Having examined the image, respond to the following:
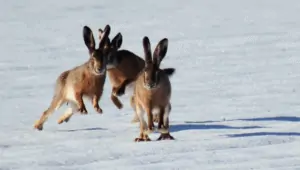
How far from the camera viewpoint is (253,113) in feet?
42.0

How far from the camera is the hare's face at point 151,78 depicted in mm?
10766

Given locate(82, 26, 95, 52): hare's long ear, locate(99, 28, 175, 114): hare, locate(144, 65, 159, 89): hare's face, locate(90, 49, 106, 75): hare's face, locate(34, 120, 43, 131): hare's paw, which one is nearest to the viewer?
locate(144, 65, 159, 89): hare's face

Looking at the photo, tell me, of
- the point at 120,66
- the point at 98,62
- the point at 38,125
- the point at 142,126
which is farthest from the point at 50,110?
the point at 142,126

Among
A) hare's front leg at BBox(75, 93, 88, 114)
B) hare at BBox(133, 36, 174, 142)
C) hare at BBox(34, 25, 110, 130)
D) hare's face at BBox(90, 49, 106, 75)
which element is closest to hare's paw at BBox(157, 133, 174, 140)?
hare at BBox(133, 36, 174, 142)

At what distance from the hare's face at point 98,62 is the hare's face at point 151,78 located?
1.27 m

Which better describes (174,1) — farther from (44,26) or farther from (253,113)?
(253,113)

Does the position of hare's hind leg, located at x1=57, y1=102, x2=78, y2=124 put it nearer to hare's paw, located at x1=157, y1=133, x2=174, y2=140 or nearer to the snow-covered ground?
the snow-covered ground

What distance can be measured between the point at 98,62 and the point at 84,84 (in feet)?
1.49

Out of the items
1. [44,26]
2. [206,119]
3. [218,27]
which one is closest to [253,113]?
[206,119]

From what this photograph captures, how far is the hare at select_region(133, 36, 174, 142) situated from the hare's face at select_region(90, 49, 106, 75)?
91cm

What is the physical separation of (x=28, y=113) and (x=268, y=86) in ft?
11.5

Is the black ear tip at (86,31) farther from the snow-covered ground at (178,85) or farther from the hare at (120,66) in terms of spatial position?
the snow-covered ground at (178,85)

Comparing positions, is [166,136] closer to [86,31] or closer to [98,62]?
[98,62]

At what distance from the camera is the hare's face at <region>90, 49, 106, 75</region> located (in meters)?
12.0
